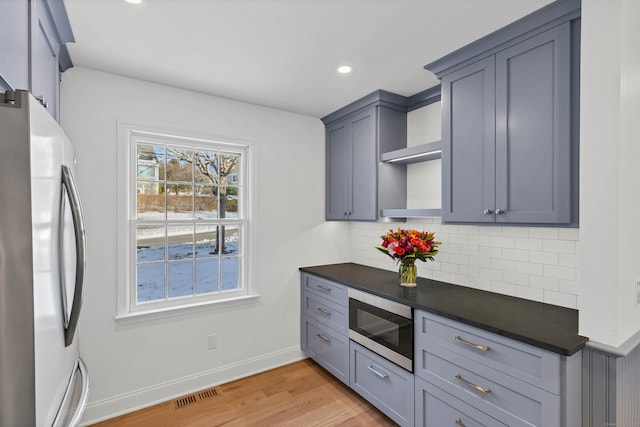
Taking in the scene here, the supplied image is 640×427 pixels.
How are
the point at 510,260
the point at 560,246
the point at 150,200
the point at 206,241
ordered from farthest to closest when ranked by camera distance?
the point at 206,241, the point at 150,200, the point at 510,260, the point at 560,246

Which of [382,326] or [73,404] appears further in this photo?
[382,326]

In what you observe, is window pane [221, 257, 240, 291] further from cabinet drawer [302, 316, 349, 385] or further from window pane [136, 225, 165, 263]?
cabinet drawer [302, 316, 349, 385]

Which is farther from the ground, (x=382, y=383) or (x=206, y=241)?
(x=206, y=241)

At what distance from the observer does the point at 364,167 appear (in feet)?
9.56

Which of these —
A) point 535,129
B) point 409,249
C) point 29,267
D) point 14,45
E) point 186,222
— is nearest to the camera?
point 29,267

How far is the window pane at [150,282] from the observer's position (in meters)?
2.59

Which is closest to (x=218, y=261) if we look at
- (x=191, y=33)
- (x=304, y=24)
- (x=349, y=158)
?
(x=349, y=158)

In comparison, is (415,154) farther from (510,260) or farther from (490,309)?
(490,309)

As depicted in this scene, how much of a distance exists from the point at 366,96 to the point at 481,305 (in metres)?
1.90

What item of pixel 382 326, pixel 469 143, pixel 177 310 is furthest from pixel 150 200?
pixel 469 143

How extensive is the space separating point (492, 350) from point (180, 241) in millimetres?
2372

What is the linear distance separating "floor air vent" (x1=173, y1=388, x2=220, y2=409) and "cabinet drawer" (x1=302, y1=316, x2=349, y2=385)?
908 millimetres

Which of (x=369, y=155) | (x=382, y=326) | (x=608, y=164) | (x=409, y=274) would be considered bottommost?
(x=382, y=326)

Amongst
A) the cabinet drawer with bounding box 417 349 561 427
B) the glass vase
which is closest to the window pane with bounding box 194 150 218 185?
the glass vase
